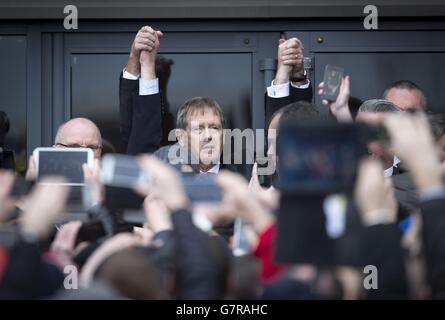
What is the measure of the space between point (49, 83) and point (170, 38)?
2.00 feet

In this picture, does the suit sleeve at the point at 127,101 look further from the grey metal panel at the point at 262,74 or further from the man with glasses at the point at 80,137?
the grey metal panel at the point at 262,74

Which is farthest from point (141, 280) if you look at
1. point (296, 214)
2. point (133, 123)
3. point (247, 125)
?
point (247, 125)

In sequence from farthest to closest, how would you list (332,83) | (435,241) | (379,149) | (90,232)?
(332,83), (379,149), (90,232), (435,241)

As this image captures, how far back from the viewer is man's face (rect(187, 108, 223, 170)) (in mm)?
3719

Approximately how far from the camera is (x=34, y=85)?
5.04 m

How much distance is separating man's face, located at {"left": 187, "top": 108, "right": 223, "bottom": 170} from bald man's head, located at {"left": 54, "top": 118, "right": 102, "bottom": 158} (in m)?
0.35

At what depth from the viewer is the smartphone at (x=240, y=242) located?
270 centimetres

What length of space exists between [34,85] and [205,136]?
1.52 m

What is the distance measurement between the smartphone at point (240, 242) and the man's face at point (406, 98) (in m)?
1.81

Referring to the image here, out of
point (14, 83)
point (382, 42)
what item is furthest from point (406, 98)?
point (14, 83)

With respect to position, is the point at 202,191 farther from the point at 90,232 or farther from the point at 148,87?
the point at 148,87
